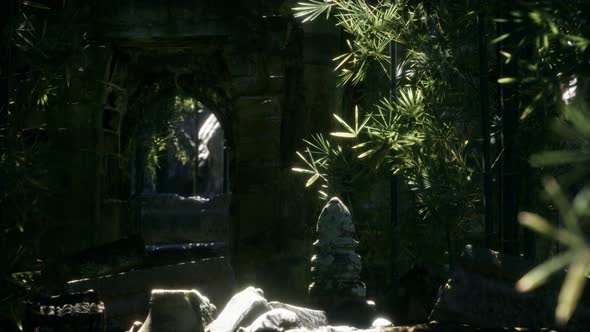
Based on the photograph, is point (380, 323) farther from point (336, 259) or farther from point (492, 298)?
point (492, 298)

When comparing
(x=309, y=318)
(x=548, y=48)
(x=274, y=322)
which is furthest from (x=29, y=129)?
(x=548, y=48)

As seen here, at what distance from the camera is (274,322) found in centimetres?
585

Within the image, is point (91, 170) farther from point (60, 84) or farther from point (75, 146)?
point (60, 84)

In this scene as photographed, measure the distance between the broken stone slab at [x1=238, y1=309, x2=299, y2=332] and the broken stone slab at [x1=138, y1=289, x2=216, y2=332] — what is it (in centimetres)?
72

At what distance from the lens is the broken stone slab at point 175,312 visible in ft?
21.6

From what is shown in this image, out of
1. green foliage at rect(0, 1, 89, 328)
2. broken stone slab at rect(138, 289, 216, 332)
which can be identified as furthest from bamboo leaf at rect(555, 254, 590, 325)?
green foliage at rect(0, 1, 89, 328)

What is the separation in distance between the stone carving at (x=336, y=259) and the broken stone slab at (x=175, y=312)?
91 cm

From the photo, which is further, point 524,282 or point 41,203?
point 41,203

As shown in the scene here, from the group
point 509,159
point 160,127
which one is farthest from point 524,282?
point 160,127

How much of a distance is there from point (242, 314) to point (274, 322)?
52 centimetres

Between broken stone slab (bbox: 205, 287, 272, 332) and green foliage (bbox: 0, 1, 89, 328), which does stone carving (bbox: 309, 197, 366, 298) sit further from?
green foliage (bbox: 0, 1, 89, 328)

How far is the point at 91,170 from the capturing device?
34.8 ft

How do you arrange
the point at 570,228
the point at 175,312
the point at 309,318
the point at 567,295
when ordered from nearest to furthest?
the point at 570,228, the point at 567,295, the point at 309,318, the point at 175,312

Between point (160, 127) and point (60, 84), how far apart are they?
526 cm
